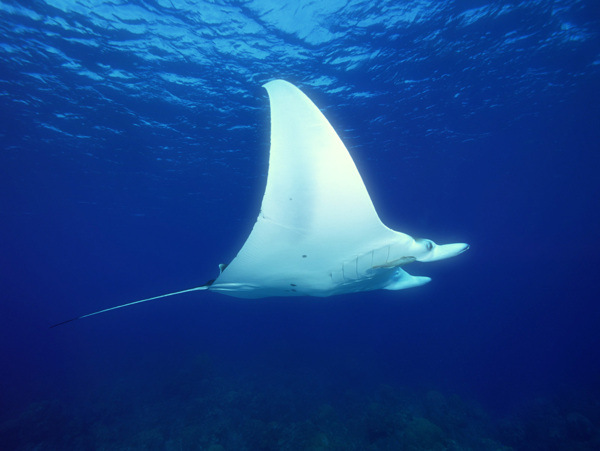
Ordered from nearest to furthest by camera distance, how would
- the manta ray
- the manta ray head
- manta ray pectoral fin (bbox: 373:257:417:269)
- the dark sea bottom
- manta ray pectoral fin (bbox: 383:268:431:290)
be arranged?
the manta ray
the manta ray head
manta ray pectoral fin (bbox: 373:257:417:269)
manta ray pectoral fin (bbox: 383:268:431:290)
the dark sea bottom

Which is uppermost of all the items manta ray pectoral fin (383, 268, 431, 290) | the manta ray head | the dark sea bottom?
the manta ray head

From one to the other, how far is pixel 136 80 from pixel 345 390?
1594 cm

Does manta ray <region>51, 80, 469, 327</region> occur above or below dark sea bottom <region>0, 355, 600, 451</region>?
above

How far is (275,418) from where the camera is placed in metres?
10.7

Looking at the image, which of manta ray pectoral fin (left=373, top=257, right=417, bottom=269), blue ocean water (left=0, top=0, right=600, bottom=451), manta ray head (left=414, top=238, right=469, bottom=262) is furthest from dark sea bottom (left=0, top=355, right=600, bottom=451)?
manta ray head (left=414, top=238, right=469, bottom=262)

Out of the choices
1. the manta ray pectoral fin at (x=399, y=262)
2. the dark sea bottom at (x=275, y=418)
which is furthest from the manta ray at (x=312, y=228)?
the dark sea bottom at (x=275, y=418)

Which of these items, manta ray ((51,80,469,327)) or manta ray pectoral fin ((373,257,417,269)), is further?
manta ray pectoral fin ((373,257,417,269))

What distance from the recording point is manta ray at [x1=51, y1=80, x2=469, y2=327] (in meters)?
2.21

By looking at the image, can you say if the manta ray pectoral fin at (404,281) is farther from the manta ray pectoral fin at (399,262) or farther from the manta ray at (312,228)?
the manta ray pectoral fin at (399,262)

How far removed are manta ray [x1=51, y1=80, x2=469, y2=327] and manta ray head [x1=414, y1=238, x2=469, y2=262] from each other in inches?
0.4

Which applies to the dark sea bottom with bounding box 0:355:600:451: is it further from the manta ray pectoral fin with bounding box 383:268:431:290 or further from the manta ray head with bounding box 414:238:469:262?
the manta ray head with bounding box 414:238:469:262

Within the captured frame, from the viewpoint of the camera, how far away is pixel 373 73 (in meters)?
10.7

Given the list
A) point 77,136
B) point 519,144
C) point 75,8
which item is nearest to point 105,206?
point 77,136

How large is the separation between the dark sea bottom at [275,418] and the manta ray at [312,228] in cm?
530
